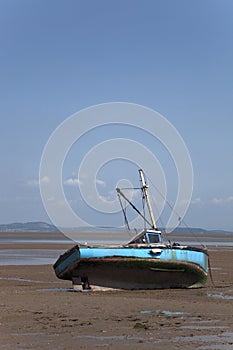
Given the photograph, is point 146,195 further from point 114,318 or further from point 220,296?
point 114,318

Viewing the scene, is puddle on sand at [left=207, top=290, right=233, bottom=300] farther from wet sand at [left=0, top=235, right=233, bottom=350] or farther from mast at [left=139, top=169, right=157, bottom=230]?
mast at [left=139, top=169, right=157, bottom=230]

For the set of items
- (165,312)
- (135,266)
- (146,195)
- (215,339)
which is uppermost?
(146,195)

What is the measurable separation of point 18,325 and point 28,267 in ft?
71.2

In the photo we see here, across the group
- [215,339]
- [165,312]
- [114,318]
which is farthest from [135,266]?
[215,339]

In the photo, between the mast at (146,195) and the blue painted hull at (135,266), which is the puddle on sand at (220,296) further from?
the mast at (146,195)

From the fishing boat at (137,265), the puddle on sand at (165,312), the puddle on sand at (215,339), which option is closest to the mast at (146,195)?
the fishing boat at (137,265)

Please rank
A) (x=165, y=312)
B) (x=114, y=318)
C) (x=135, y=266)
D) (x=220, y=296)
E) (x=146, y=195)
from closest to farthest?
(x=114, y=318) < (x=165, y=312) < (x=220, y=296) < (x=135, y=266) < (x=146, y=195)

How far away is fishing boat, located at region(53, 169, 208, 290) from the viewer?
24.8 metres

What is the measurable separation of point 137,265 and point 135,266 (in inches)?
3.5

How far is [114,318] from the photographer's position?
670 inches

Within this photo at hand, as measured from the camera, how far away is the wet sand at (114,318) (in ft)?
44.9

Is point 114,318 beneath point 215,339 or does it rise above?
above

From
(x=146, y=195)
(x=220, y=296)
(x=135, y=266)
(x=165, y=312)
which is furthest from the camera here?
(x=146, y=195)

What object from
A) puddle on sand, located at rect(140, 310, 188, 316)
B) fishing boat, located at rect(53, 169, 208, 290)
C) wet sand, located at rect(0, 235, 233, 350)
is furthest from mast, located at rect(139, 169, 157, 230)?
puddle on sand, located at rect(140, 310, 188, 316)
